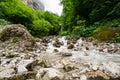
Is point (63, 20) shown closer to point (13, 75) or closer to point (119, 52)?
point (119, 52)

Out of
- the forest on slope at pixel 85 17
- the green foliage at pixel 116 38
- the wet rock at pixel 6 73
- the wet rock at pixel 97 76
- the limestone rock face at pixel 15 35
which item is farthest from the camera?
the forest on slope at pixel 85 17

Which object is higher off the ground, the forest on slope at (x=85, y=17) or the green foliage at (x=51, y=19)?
the green foliage at (x=51, y=19)

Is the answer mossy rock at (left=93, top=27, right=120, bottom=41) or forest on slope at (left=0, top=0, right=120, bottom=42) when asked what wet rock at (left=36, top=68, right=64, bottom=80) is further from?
mossy rock at (left=93, top=27, right=120, bottom=41)

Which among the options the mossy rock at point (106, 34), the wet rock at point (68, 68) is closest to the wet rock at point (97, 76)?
the wet rock at point (68, 68)

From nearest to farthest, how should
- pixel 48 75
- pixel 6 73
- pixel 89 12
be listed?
pixel 48 75 < pixel 6 73 < pixel 89 12

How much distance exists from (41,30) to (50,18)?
48.6 ft

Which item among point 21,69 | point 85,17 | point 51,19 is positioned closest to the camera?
point 21,69

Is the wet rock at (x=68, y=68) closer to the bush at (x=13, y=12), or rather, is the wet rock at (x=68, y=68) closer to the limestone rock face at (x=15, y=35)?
the limestone rock face at (x=15, y=35)

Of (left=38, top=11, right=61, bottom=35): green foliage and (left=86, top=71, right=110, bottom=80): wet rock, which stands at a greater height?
(left=38, top=11, right=61, bottom=35): green foliage

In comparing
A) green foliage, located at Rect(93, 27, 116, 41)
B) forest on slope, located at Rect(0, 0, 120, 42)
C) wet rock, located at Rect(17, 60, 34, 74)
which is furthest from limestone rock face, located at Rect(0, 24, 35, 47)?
wet rock, located at Rect(17, 60, 34, 74)

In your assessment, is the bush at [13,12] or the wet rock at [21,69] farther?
the bush at [13,12]

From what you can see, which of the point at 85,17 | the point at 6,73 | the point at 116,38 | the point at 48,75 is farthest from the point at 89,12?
the point at 48,75

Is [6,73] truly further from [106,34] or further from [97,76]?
[106,34]

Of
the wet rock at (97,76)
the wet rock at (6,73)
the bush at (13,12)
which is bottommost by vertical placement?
the wet rock at (97,76)
